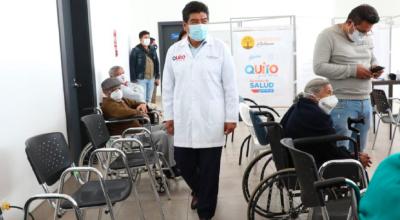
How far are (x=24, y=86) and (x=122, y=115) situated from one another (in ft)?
3.18

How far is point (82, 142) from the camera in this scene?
14.2 ft

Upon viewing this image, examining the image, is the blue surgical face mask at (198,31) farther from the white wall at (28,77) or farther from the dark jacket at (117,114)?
the dark jacket at (117,114)

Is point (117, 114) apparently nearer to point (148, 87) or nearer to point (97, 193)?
point (97, 193)

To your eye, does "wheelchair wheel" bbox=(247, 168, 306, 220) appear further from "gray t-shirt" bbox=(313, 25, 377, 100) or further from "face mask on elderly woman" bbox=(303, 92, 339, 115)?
"gray t-shirt" bbox=(313, 25, 377, 100)

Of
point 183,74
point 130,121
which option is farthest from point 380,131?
point 183,74

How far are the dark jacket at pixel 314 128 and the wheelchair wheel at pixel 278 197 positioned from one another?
0.61 feet

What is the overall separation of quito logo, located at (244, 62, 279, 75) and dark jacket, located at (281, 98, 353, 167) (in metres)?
3.51

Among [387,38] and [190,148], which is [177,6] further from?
[190,148]

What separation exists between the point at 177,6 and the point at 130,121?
6305 mm

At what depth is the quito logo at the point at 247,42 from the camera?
5.84 m

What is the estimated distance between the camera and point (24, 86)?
2850 mm

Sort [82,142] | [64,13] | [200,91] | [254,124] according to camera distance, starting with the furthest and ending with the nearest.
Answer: [82,142] → [64,13] → [254,124] → [200,91]

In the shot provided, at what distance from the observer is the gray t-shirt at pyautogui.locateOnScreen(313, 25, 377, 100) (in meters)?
2.80

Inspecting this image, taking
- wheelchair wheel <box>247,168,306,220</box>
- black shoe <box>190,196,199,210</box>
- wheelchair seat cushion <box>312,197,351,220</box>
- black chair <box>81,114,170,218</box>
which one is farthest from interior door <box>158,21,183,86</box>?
wheelchair seat cushion <box>312,197,351,220</box>
